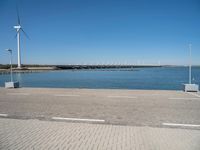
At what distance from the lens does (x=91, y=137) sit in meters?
5.86

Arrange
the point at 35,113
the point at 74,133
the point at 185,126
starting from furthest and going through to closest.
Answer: the point at 35,113 → the point at 185,126 → the point at 74,133

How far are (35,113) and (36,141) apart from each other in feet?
12.5

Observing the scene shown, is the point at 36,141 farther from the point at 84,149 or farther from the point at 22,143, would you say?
the point at 84,149

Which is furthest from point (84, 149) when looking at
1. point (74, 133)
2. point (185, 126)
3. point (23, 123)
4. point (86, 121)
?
point (185, 126)

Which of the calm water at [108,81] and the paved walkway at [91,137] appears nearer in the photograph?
the paved walkway at [91,137]

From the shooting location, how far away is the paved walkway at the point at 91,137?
5199 millimetres

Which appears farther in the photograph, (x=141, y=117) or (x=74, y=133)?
(x=141, y=117)

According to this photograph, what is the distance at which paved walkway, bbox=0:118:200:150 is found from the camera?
5.20 meters

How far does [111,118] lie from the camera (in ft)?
27.2

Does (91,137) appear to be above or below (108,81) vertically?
above

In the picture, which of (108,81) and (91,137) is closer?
(91,137)

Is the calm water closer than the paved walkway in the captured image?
No

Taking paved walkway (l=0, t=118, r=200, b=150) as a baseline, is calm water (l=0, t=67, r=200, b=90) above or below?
below

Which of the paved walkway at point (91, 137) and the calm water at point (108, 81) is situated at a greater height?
the paved walkway at point (91, 137)
